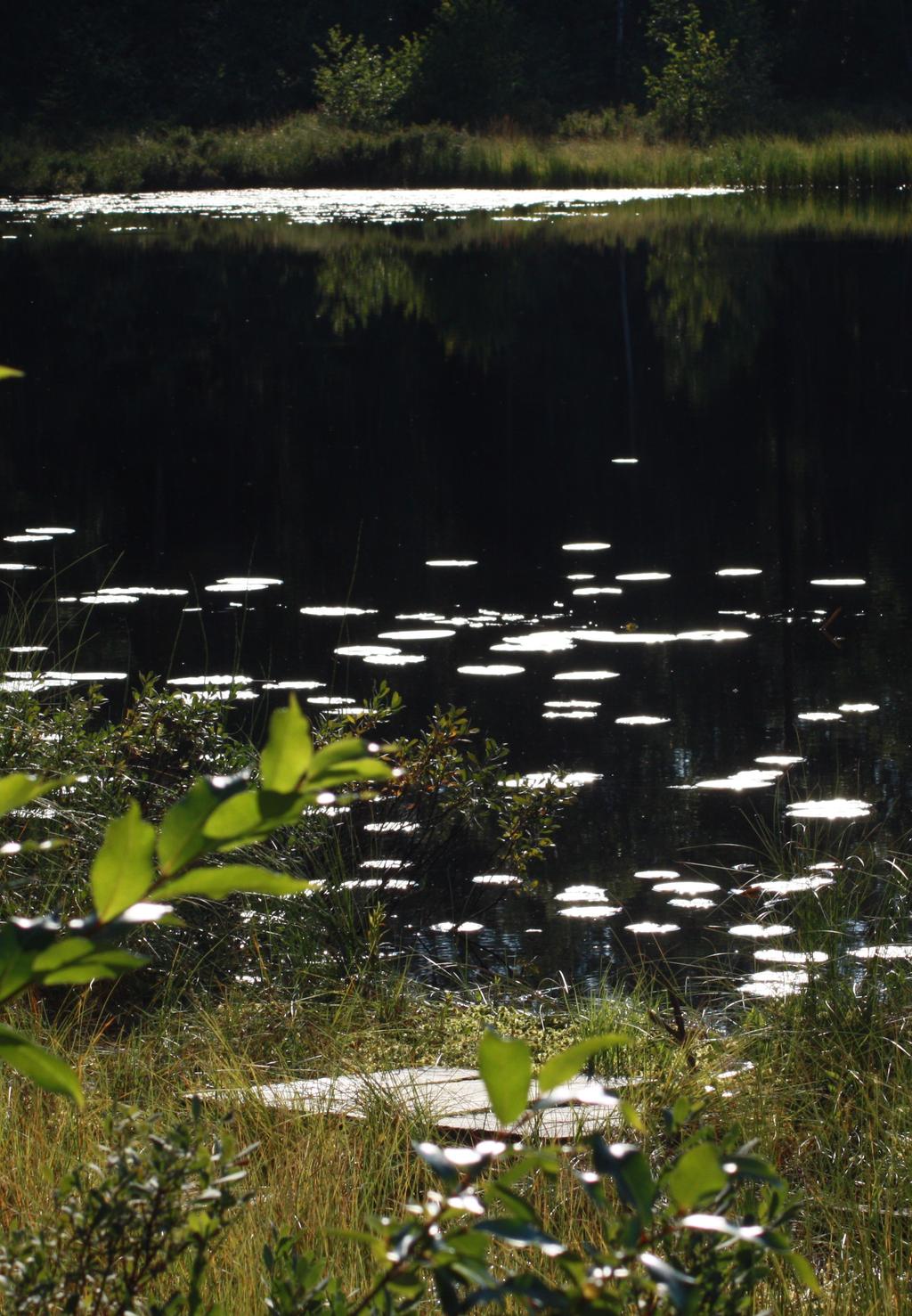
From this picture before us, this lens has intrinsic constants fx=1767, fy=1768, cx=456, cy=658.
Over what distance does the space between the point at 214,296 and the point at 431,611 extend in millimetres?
12387

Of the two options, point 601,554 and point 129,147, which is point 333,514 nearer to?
point 601,554

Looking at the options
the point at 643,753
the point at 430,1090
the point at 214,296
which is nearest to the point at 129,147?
the point at 214,296

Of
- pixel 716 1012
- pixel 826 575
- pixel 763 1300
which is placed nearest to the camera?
pixel 763 1300

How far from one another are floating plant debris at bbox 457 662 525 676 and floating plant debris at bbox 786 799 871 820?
5.66 feet

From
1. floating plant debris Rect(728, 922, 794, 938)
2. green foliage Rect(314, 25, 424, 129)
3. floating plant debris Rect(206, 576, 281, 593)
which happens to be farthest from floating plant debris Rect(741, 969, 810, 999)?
green foliage Rect(314, 25, 424, 129)

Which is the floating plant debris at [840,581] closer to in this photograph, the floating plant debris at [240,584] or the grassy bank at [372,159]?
the floating plant debris at [240,584]

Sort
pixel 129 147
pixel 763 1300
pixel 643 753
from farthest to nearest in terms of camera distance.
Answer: pixel 129 147
pixel 643 753
pixel 763 1300

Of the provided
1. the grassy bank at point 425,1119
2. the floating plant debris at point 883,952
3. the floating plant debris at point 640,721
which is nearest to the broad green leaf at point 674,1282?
the grassy bank at point 425,1119

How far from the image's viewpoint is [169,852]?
73cm

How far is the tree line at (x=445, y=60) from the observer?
43.5 m

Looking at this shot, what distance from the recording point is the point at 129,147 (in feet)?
134

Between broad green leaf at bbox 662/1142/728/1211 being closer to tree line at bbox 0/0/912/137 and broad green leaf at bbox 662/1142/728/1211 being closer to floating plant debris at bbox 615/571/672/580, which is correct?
floating plant debris at bbox 615/571/672/580

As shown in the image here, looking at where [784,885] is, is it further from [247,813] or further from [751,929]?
[247,813]

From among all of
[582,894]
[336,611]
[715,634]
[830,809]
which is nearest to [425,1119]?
[582,894]
